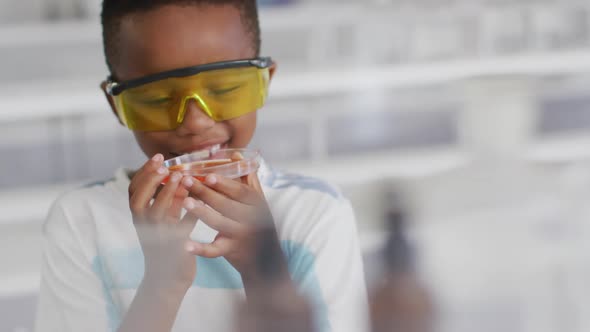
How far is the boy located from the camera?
28 cm

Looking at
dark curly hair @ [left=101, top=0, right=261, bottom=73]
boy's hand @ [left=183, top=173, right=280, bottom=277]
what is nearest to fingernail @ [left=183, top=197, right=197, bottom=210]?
boy's hand @ [left=183, top=173, right=280, bottom=277]

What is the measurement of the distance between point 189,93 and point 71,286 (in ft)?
0.43

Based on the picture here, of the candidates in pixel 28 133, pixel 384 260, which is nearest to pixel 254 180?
pixel 384 260

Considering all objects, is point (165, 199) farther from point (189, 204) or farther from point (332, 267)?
point (332, 267)

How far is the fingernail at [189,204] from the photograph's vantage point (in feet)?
0.88

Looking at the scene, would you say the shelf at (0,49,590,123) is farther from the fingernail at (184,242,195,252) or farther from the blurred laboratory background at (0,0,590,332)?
the fingernail at (184,242,195,252)

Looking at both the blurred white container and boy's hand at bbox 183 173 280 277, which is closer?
boy's hand at bbox 183 173 280 277

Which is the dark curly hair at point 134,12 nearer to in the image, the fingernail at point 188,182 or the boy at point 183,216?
the boy at point 183,216

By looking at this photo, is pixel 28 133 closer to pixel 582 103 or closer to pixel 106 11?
pixel 106 11

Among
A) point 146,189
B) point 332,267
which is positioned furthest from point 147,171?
point 332,267

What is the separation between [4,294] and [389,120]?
249 mm

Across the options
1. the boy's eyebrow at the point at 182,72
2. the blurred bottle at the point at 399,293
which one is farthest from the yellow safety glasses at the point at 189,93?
the blurred bottle at the point at 399,293

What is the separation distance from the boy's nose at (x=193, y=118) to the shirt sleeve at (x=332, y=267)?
0.08m

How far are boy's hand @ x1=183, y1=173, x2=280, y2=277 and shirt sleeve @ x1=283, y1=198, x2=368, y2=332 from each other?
0.11ft
